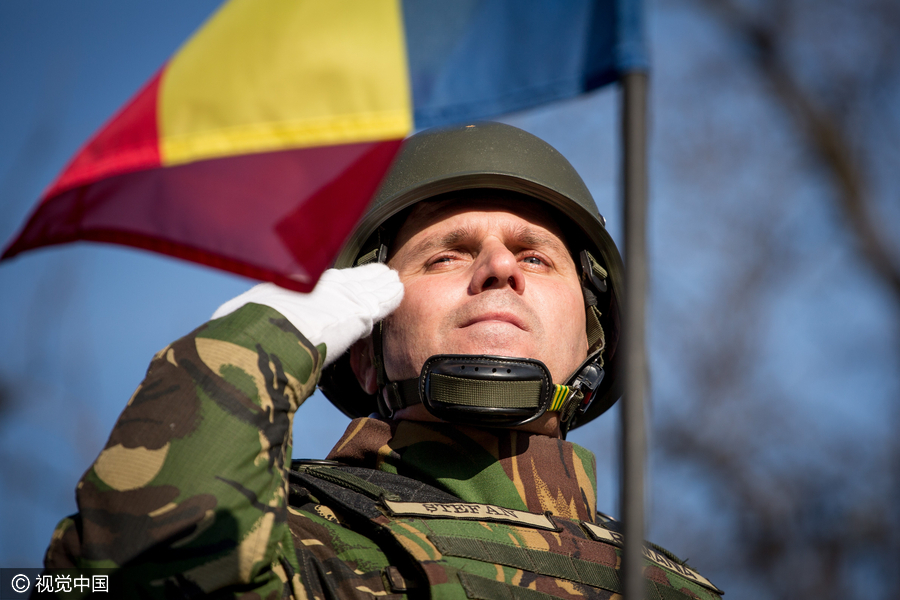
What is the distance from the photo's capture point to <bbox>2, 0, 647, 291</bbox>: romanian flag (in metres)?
1.47

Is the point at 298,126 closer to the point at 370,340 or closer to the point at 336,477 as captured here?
the point at 336,477

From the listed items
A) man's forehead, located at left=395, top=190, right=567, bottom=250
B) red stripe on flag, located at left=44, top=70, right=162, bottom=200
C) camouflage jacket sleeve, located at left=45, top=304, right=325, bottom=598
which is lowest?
camouflage jacket sleeve, located at left=45, top=304, right=325, bottom=598

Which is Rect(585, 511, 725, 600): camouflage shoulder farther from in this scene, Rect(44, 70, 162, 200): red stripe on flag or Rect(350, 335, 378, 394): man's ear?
Rect(44, 70, 162, 200): red stripe on flag

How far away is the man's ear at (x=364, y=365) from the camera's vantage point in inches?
120

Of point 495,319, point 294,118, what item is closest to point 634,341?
point 294,118

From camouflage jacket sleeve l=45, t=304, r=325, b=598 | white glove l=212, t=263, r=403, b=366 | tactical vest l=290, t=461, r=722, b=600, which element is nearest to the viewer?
camouflage jacket sleeve l=45, t=304, r=325, b=598

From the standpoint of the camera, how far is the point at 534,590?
212 cm

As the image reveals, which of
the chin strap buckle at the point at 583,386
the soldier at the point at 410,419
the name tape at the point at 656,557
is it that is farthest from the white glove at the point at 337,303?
the name tape at the point at 656,557

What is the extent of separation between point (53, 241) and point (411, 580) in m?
Answer: 1.18

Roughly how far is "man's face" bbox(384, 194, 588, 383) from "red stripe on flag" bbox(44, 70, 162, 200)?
1321 mm

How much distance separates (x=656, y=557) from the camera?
8.34 feet

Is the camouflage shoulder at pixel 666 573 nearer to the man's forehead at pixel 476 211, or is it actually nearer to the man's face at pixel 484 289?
the man's face at pixel 484 289

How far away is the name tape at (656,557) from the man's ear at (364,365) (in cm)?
97

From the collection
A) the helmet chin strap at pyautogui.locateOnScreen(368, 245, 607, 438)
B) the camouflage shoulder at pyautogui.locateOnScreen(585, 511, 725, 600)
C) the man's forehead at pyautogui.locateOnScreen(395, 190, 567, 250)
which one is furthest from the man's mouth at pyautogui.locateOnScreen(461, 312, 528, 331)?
the camouflage shoulder at pyautogui.locateOnScreen(585, 511, 725, 600)
